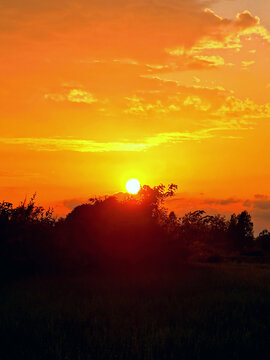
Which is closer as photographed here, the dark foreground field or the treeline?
the dark foreground field

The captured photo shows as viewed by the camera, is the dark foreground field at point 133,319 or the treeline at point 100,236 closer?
the dark foreground field at point 133,319

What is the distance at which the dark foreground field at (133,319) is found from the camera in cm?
992

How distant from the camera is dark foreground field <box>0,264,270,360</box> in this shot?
9.92 meters

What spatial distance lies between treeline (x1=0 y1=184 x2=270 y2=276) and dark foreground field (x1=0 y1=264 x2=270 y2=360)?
1.93 m

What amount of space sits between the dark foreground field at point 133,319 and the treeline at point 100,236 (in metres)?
1.93

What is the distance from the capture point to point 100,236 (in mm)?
23422

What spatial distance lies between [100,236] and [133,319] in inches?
443

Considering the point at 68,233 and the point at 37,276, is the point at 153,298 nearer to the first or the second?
the point at 37,276

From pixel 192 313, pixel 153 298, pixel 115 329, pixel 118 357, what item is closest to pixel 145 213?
pixel 153 298

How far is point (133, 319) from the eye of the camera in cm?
1230

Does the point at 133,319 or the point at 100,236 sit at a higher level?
the point at 100,236

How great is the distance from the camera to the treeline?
70.2 feet

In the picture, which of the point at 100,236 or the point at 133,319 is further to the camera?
the point at 100,236

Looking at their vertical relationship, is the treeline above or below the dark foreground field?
above
